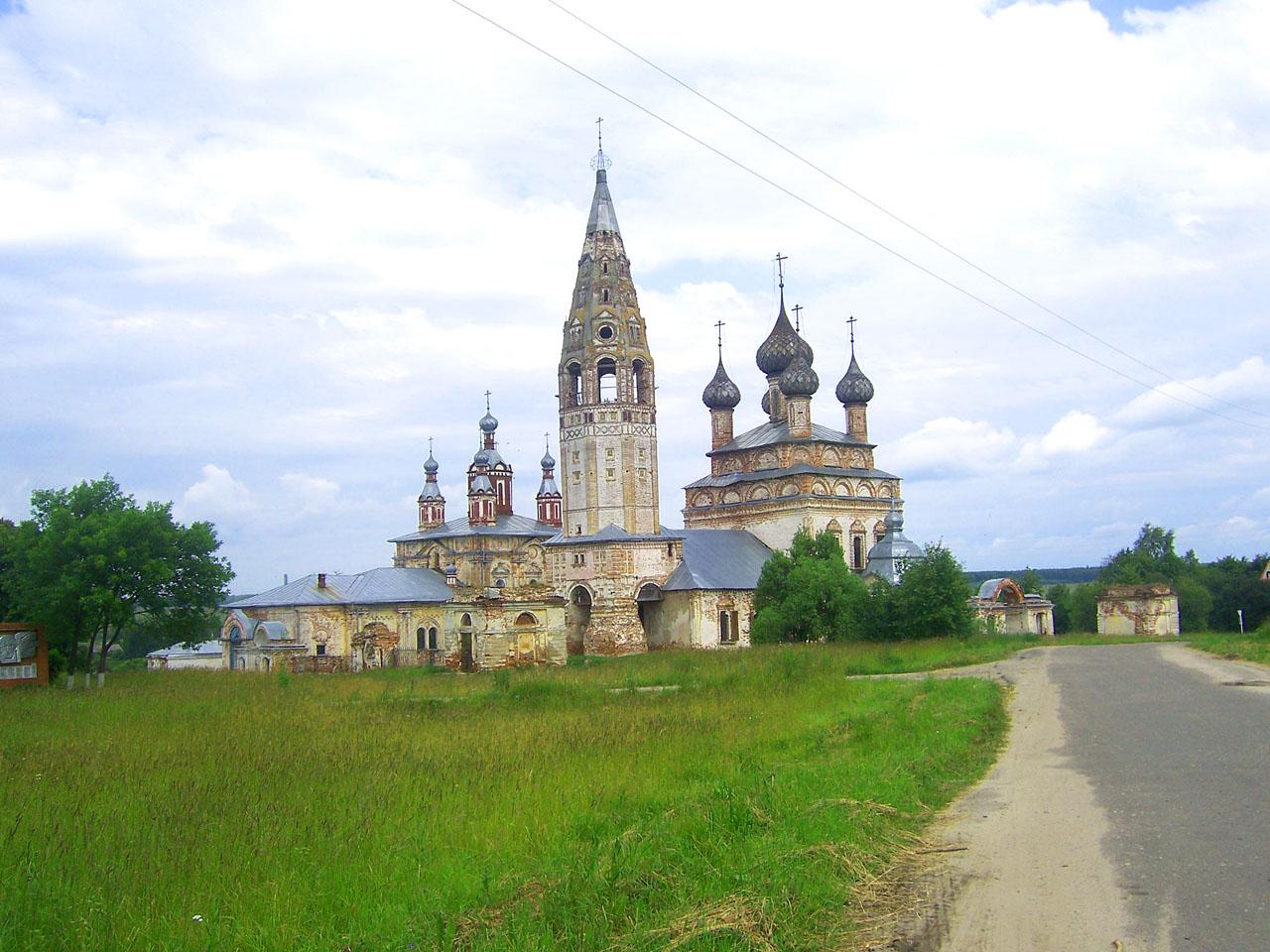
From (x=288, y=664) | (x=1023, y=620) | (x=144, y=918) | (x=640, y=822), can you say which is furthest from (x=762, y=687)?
(x=1023, y=620)

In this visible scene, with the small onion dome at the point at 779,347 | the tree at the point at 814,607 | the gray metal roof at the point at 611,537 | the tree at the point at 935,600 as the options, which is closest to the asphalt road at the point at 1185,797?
the tree at the point at 935,600

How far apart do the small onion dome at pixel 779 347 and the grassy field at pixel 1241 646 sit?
25.1 meters

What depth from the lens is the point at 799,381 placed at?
2133 inches

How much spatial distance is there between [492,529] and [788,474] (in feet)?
50.7

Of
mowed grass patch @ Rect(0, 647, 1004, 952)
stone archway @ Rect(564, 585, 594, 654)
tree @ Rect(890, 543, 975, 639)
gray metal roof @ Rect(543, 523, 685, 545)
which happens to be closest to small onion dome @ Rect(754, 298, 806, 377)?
gray metal roof @ Rect(543, 523, 685, 545)

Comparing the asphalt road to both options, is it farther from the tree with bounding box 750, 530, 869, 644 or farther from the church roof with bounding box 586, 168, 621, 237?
the church roof with bounding box 586, 168, 621, 237

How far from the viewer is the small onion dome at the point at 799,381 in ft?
178

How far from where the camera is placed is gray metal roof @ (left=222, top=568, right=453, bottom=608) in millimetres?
46219

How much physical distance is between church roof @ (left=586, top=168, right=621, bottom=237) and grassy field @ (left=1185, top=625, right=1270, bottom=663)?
84.8ft

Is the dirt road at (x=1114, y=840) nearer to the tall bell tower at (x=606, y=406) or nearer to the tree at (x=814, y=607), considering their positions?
the tree at (x=814, y=607)

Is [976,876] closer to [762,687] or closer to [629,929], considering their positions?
[629,929]

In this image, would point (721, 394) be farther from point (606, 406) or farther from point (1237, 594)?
point (1237, 594)

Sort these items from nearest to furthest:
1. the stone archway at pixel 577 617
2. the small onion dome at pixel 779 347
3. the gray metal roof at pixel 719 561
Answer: the stone archway at pixel 577 617, the gray metal roof at pixel 719 561, the small onion dome at pixel 779 347

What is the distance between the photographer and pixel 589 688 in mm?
22797
